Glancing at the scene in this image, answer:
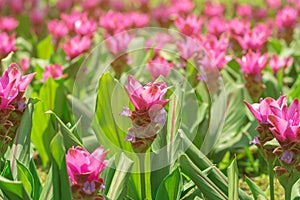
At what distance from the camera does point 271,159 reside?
2.49m

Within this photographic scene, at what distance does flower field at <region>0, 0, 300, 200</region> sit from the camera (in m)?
2.34

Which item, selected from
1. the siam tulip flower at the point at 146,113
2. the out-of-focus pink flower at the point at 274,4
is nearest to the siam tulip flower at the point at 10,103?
the siam tulip flower at the point at 146,113

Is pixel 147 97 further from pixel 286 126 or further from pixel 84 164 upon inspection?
pixel 286 126

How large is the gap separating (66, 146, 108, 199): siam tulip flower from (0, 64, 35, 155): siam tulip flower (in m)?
0.46

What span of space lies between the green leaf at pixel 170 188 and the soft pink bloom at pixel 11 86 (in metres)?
0.67

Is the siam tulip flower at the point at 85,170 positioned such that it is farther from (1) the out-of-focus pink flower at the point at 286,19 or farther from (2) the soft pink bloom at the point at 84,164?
(1) the out-of-focus pink flower at the point at 286,19

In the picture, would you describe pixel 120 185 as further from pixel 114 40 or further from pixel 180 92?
pixel 114 40

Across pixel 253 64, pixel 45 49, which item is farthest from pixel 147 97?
pixel 45 49

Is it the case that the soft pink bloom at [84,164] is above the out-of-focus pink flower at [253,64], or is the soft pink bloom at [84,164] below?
below

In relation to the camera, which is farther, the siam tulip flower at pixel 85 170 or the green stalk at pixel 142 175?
the green stalk at pixel 142 175

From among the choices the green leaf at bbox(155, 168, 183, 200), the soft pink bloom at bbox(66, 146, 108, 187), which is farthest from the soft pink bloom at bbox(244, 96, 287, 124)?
the soft pink bloom at bbox(66, 146, 108, 187)

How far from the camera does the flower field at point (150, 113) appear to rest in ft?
7.67

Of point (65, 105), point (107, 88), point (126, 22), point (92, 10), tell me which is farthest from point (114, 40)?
point (92, 10)

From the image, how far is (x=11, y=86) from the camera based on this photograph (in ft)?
7.89
